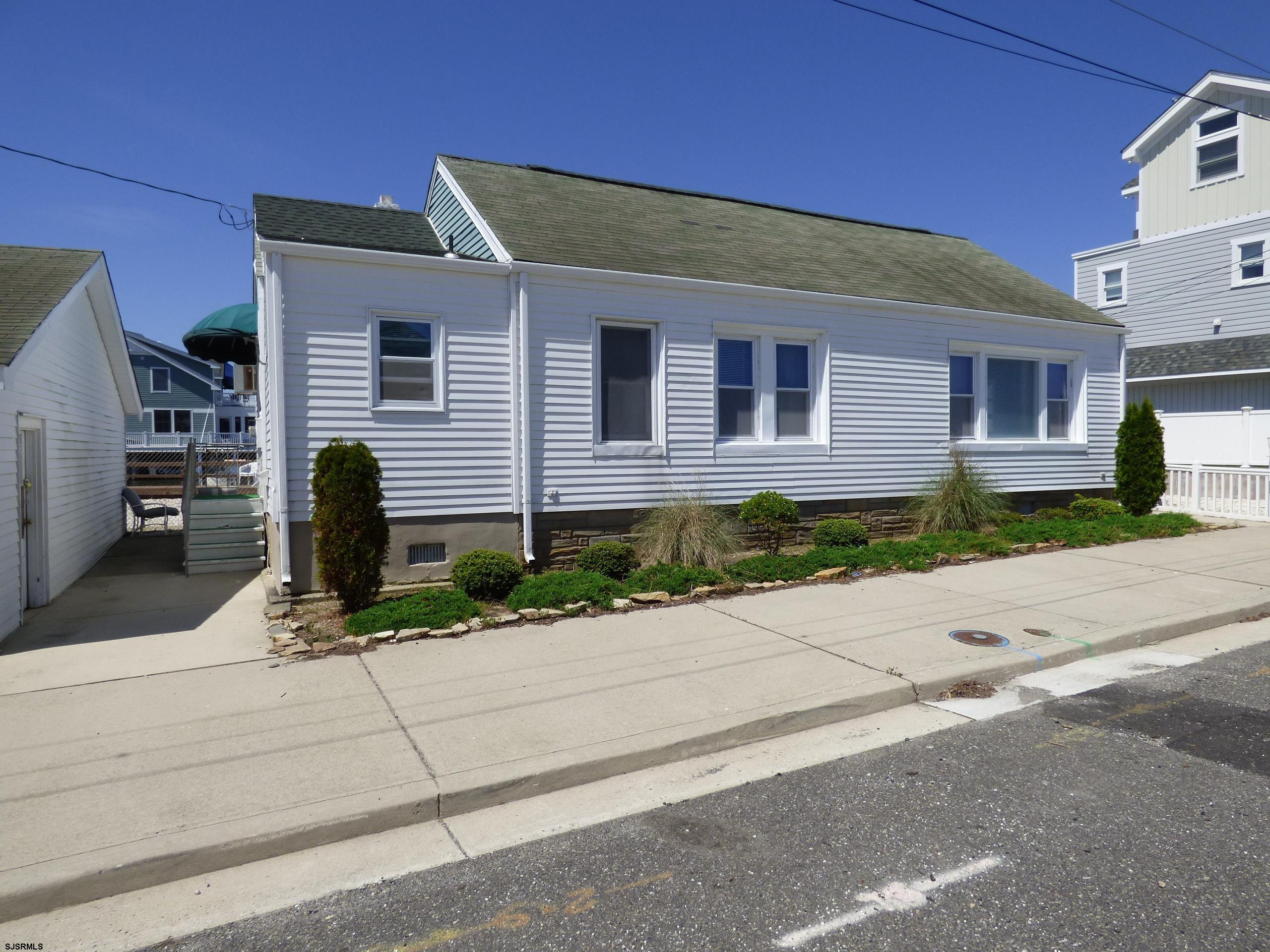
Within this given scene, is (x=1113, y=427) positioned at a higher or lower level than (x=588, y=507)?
higher

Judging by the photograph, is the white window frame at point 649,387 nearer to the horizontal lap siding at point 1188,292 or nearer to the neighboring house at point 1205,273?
the neighboring house at point 1205,273

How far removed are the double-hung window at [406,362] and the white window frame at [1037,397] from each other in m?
7.90

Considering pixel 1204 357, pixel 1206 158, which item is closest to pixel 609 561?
pixel 1204 357

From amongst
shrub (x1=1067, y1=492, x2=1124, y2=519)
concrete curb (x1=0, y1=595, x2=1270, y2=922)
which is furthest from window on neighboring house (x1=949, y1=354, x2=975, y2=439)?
concrete curb (x1=0, y1=595, x2=1270, y2=922)

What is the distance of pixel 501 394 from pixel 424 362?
940 millimetres

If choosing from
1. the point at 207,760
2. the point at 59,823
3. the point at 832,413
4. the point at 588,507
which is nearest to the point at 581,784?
the point at 207,760

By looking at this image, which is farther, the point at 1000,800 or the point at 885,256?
the point at 885,256

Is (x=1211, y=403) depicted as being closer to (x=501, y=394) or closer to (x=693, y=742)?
(x=501, y=394)

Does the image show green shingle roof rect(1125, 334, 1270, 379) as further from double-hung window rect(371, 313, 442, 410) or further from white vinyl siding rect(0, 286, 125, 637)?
white vinyl siding rect(0, 286, 125, 637)

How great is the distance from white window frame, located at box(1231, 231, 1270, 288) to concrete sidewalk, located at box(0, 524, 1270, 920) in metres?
17.1

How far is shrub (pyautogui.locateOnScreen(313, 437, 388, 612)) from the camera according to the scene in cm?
731

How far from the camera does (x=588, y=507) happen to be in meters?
9.94

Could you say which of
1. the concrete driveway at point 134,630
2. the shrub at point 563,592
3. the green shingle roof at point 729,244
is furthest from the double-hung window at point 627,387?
the concrete driveway at point 134,630

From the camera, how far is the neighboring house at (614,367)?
8820 mm
